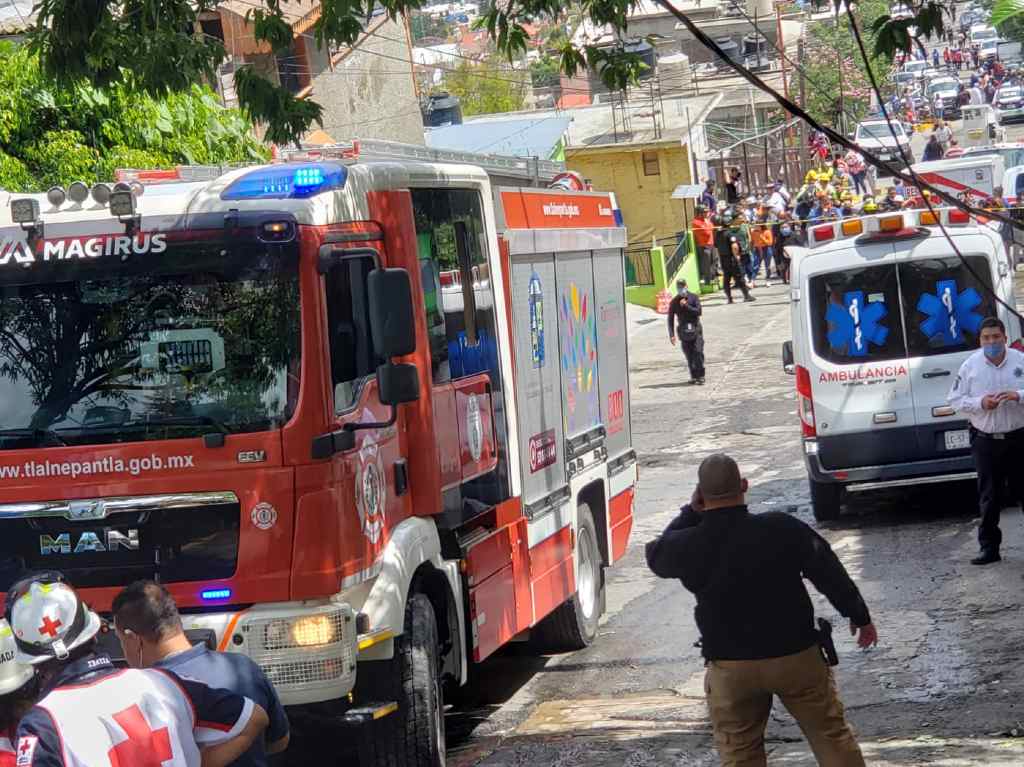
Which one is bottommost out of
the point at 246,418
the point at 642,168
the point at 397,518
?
the point at 397,518

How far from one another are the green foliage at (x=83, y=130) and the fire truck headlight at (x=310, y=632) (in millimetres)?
10696

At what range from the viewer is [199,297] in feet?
23.1

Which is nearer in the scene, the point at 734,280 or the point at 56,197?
the point at 56,197

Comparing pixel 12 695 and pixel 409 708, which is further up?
pixel 12 695

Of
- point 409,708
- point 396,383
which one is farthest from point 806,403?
point 396,383

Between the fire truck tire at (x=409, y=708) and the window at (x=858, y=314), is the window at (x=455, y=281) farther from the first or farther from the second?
the window at (x=858, y=314)

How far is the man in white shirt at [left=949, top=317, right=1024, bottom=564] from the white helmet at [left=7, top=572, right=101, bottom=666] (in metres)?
8.47

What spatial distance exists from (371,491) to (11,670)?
328 centimetres

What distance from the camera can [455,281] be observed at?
335 inches

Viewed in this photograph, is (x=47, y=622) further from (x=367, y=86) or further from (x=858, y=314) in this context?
(x=367, y=86)

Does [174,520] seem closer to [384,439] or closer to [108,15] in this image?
[384,439]

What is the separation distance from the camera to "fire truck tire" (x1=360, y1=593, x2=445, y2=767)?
7.40 metres

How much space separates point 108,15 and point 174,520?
8.59ft

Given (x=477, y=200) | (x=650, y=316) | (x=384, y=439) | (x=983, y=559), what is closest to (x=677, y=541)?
(x=384, y=439)
